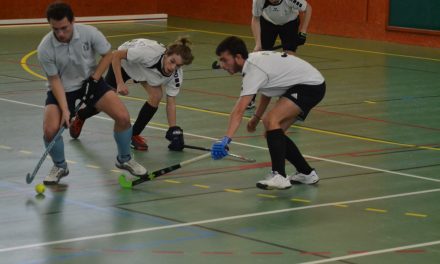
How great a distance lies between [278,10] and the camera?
1474 centimetres

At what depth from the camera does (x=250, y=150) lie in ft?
37.7

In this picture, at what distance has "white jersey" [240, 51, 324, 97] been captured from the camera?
9.40 m

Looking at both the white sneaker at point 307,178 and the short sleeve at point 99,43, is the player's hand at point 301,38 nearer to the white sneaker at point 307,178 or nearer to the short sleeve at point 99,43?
the white sneaker at point 307,178

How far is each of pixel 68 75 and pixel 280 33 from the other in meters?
5.71

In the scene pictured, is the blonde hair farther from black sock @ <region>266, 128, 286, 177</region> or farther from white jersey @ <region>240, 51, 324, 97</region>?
black sock @ <region>266, 128, 286, 177</region>

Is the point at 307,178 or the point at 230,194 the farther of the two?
the point at 307,178

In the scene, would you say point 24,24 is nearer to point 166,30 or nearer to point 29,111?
point 166,30

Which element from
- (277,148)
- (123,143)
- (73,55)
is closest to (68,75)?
(73,55)

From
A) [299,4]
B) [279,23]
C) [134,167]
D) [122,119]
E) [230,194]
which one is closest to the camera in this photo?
[230,194]

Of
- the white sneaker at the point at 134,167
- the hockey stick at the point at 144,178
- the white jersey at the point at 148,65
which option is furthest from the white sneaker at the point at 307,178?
the white jersey at the point at 148,65

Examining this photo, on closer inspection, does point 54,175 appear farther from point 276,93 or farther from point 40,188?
point 276,93

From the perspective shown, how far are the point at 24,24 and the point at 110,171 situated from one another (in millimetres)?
16367

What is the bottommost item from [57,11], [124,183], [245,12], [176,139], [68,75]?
[245,12]

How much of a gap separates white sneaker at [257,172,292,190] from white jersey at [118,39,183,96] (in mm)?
2438
